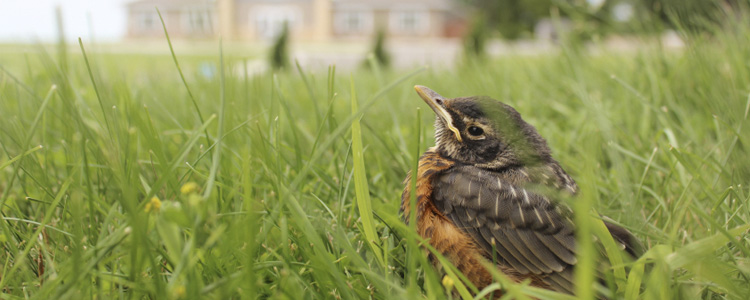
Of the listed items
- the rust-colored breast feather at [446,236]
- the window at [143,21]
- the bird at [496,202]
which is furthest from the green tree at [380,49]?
the window at [143,21]

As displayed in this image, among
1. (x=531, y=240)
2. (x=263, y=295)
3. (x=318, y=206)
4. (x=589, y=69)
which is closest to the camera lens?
(x=263, y=295)

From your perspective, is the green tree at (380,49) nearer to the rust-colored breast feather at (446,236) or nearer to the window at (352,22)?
the rust-colored breast feather at (446,236)

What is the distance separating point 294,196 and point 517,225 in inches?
31.2

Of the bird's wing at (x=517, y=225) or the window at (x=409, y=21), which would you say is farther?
the window at (x=409, y=21)

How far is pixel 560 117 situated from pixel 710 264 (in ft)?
9.64

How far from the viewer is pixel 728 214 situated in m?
1.90

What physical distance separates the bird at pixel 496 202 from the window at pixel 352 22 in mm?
50081

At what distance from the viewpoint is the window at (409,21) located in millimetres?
49812

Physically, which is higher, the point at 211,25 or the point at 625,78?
the point at 211,25

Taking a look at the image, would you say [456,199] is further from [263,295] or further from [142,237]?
[142,237]

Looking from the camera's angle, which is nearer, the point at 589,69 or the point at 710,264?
the point at 710,264

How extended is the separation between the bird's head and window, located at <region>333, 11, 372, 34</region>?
164 feet

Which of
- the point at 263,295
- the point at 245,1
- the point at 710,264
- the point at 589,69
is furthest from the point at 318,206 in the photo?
the point at 245,1

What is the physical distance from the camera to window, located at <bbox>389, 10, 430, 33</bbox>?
163ft
